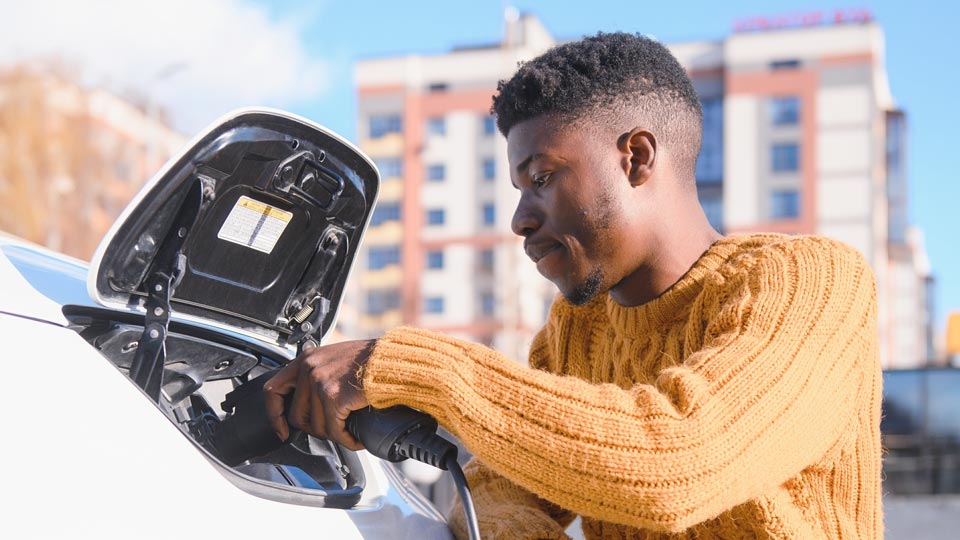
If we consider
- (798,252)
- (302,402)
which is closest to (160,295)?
(302,402)

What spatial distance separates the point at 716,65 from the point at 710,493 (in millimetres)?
62353

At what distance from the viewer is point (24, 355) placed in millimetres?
1634

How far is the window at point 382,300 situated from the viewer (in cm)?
6166

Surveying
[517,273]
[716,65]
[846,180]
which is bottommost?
[517,273]

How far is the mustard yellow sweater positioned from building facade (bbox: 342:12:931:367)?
53.4 meters

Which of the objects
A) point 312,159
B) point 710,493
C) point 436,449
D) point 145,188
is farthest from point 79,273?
point 710,493

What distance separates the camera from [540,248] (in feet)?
7.45

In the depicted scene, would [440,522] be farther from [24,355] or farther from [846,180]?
[846,180]

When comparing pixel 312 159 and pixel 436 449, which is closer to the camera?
pixel 436 449

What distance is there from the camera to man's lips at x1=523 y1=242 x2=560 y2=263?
2.26 meters

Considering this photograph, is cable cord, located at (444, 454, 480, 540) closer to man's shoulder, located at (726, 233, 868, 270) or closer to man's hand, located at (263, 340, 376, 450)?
man's hand, located at (263, 340, 376, 450)

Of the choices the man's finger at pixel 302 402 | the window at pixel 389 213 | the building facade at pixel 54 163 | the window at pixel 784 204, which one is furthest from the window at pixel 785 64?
the man's finger at pixel 302 402

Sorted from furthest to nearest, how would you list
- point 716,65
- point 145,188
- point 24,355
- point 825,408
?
point 716,65
point 145,188
point 825,408
point 24,355

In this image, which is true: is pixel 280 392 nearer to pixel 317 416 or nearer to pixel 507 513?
pixel 317 416
